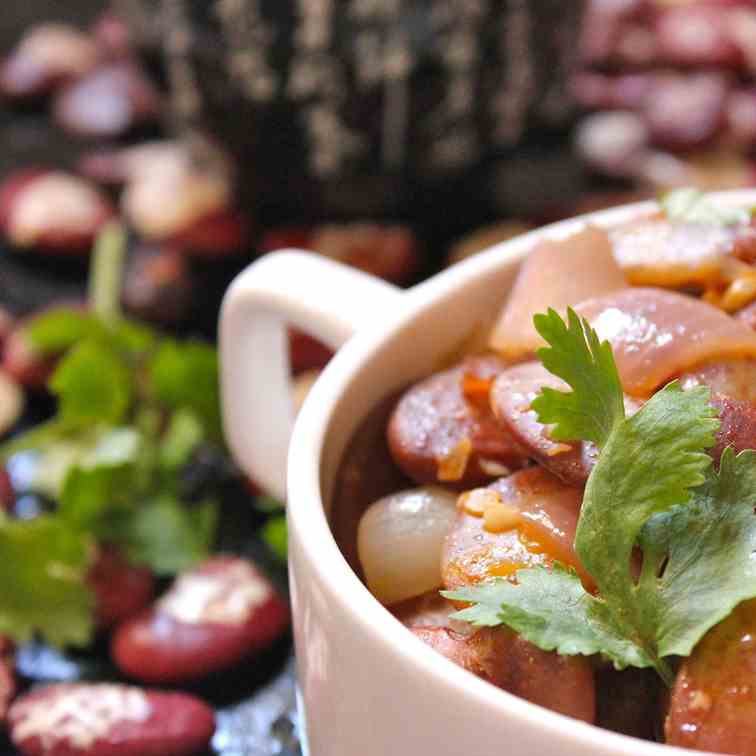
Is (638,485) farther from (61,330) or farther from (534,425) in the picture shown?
(61,330)

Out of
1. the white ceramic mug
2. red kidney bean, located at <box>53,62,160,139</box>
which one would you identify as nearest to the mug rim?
the white ceramic mug

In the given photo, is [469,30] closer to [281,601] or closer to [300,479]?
[281,601]

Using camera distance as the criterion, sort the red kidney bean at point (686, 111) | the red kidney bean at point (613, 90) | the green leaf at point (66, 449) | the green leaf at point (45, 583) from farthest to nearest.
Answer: the red kidney bean at point (613, 90), the red kidney bean at point (686, 111), the green leaf at point (66, 449), the green leaf at point (45, 583)

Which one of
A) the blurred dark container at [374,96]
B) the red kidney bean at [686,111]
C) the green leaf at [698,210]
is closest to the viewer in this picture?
the green leaf at [698,210]

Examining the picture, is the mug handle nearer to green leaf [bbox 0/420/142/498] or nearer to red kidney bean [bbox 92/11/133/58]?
green leaf [bbox 0/420/142/498]

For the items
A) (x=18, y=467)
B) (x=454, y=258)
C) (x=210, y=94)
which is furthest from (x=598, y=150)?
(x=18, y=467)

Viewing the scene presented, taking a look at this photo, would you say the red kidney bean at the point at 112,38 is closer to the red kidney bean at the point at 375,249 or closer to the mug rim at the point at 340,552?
the red kidney bean at the point at 375,249

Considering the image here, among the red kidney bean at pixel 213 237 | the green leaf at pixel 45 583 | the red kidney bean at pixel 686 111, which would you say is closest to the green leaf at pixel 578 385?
the green leaf at pixel 45 583
